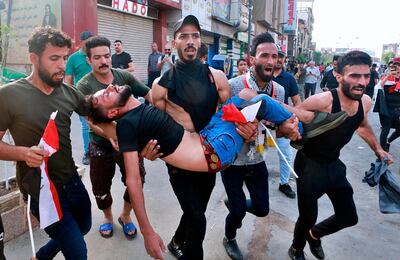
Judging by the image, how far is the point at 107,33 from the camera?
410 inches

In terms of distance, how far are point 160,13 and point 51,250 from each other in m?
12.0

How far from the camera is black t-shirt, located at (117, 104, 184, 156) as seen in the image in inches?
84.3

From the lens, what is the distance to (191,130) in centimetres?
270

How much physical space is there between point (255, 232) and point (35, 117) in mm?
2569

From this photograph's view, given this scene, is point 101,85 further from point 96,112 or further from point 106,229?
point 106,229

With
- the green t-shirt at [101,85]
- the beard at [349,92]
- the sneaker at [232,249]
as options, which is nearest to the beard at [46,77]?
the green t-shirt at [101,85]

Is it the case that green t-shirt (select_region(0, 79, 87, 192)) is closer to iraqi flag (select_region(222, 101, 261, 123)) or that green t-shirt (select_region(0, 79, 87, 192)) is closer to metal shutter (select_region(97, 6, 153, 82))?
iraqi flag (select_region(222, 101, 261, 123))

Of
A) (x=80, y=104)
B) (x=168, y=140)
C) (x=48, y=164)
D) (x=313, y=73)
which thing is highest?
(x=313, y=73)

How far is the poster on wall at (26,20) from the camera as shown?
9.36 metres

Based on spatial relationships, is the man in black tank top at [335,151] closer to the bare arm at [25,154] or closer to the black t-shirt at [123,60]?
the bare arm at [25,154]

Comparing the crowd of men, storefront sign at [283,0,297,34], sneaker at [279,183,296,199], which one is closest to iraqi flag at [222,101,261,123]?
the crowd of men

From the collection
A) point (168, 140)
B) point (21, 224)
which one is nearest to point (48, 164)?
point (168, 140)

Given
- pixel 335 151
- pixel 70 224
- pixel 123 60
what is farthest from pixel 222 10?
pixel 70 224

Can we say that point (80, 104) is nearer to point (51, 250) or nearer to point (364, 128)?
point (51, 250)
